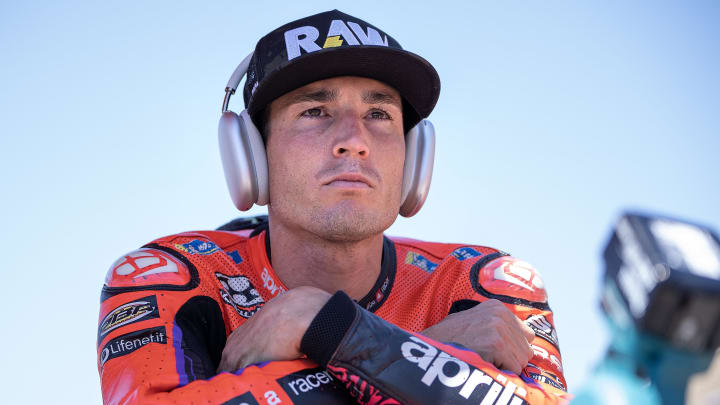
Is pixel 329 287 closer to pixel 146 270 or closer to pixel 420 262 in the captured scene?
pixel 420 262

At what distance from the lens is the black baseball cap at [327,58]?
9.01 feet

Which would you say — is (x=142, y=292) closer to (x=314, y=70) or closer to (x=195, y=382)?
(x=195, y=382)

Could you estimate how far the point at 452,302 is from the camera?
9.46 ft

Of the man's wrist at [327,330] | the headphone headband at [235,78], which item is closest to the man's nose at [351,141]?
the headphone headband at [235,78]

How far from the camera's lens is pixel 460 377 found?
1923 millimetres

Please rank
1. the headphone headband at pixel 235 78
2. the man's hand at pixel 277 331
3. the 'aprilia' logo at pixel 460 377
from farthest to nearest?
the headphone headband at pixel 235 78 < the man's hand at pixel 277 331 < the 'aprilia' logo at pixel 460 377

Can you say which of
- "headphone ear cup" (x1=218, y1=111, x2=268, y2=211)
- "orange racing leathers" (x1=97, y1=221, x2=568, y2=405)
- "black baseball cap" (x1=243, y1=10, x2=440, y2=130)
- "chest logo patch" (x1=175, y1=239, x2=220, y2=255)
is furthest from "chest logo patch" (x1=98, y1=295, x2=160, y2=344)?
"black baseball cap" (x1=243, y1=10, x2=440, y2=130)

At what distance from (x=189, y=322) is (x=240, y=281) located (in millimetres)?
447

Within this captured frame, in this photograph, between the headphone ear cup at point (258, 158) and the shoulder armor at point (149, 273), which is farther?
the headphone ear cup at point (258, 158)

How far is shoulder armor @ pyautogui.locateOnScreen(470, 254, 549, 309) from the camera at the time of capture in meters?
2.75

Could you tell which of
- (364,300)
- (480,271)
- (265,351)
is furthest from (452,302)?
(265,351)

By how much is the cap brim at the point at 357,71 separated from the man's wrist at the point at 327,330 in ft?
3.67

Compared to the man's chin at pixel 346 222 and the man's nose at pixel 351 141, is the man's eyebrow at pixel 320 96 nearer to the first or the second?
the man's nose at pixel 351 141

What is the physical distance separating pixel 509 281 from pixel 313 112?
1.09 meters
